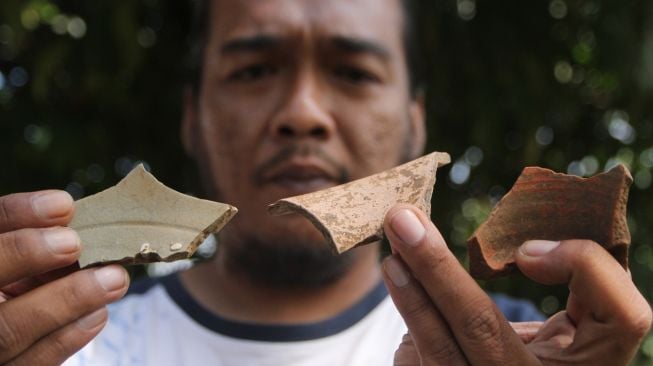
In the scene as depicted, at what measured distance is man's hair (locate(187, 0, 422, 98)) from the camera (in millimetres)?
2043

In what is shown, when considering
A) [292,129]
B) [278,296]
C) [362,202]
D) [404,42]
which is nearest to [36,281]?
[362,202]

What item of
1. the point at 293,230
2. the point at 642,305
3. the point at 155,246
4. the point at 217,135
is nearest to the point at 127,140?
the point at 217,135

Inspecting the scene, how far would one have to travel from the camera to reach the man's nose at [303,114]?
164cm

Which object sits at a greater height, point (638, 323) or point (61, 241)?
point (61, 241)

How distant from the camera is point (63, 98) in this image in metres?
2.45

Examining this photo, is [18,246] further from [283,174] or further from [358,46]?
[358,46]

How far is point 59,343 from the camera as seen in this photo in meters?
1.09

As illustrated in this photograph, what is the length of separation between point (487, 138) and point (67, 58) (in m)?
1.51

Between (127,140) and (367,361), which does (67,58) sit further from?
(367,361)

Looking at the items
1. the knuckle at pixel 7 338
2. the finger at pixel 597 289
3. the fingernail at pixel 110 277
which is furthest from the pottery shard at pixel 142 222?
the finger at pixel 597 289

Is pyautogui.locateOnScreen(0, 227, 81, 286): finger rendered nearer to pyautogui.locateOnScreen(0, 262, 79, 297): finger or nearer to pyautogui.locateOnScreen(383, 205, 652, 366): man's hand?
pyautogui.locateOnScreen(0, 262, 79, 297): finger

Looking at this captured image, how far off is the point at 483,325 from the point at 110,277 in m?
0.60

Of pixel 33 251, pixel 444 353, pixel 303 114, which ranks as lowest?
pixel 444 353

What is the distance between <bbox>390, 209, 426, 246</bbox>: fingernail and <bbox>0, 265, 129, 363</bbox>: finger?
47 cm
